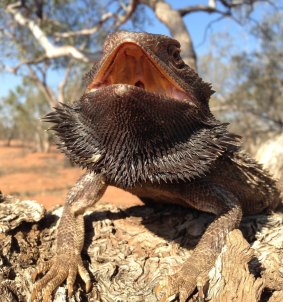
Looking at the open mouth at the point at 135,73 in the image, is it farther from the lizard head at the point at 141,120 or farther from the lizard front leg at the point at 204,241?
the lizard front leg at the point at 204,241

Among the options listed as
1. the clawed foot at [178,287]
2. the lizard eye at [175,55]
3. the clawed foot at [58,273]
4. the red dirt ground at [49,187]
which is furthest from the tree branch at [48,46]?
the clawed foot at [178,287]

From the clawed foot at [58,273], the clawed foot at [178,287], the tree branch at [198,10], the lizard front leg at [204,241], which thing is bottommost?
the clawed foot at [58,273]

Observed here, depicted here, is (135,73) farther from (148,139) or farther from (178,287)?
(178,287)

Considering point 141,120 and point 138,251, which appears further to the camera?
point 138,251

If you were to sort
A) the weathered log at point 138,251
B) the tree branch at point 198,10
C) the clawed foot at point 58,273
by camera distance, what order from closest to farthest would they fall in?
1. the weathered log at point 138,251
2. the clawed foot at point 58,273
3. the tree branch at point 198,10

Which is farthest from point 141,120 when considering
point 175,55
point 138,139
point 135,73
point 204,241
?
point 204,241

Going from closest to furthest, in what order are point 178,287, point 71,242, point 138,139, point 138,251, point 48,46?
1. point 178,287
2. point 138,139
3. point 71,242
4. point 138,251
5. point 48,46

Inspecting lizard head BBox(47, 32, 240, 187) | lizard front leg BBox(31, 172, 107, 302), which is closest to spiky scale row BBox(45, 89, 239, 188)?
lizard head BBox(47, 32, 240, 187)

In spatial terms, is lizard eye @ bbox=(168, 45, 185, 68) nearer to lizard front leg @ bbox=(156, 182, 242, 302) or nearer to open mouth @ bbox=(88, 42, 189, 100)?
open mouth @ bbox=(88, 42, 189, 100)
